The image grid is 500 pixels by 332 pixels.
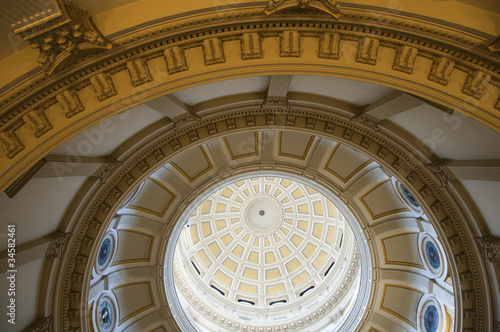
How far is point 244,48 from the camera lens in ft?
16.0

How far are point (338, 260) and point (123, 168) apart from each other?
53.1ft

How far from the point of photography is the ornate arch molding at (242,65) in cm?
442

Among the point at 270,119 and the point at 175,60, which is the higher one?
the point at 270,119

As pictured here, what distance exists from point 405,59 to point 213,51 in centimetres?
298

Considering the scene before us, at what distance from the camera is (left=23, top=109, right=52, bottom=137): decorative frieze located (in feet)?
14.6

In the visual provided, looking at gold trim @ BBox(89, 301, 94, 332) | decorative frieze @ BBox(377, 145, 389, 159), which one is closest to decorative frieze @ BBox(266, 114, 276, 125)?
decorative frieze @ BBox(377, 145, 389, 159)

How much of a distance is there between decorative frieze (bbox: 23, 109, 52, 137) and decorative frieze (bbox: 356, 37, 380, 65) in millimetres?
4836

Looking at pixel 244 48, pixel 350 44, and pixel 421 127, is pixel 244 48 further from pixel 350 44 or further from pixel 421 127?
pixel 421 127

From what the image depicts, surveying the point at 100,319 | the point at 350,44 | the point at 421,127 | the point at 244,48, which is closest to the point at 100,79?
the point at 244,48

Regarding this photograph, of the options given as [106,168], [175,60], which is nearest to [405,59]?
[175,60]

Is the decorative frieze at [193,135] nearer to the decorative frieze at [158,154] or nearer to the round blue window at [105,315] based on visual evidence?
the decorative frieze at [158,154]

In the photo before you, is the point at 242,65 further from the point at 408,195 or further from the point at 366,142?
the point at 408,195

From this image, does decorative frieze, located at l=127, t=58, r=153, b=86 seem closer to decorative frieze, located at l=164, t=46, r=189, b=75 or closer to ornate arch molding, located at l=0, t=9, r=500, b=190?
ornate arch molding, located at l=0, t=9, r=500, b=190

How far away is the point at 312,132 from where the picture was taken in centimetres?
943
